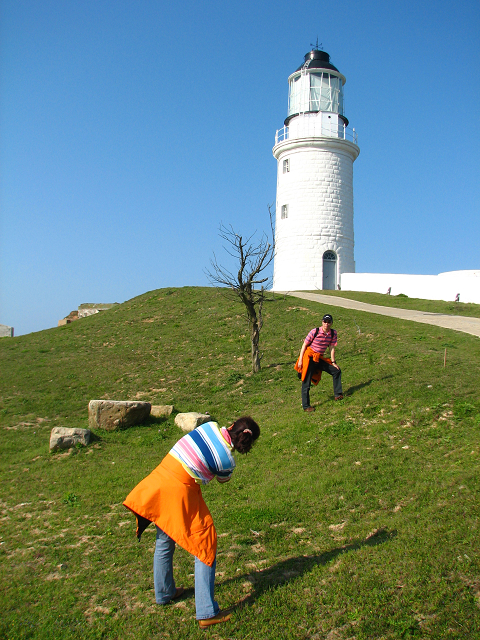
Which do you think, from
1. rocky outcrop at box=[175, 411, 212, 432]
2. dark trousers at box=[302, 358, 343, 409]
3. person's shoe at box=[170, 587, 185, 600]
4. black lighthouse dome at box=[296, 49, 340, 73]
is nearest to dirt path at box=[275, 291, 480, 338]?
dark trousers at box=[302, 358, 343, 409]

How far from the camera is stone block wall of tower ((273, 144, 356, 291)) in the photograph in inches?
1304

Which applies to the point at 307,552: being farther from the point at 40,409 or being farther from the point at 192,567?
the point at 40,409

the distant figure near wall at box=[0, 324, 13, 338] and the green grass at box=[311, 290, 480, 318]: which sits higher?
the green grass at box=[311, 290, 480, 318]

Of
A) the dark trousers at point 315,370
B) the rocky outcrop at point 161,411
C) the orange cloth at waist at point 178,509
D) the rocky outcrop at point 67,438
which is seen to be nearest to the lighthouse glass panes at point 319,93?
the rocky outcrop at point 161,411

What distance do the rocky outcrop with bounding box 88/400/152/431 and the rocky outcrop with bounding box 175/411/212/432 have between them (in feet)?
3.42

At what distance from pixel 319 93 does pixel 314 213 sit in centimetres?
842

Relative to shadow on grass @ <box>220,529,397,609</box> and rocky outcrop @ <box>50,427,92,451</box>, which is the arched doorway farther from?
shadow on grass @ <box>220,529,397,609</box>

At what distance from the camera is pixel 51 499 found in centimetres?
781

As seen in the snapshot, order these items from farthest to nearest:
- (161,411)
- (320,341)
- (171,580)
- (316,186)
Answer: (316,186) → (161,411) → (320,341) → (171,580)

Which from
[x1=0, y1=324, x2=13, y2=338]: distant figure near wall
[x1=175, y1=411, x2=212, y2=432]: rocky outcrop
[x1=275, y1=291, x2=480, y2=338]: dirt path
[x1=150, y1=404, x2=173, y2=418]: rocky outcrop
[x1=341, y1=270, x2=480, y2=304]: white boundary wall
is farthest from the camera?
[x1=0, y1=324, x2=13, y2=338]: distant figure near wall

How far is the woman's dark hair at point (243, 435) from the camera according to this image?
446 centimetres

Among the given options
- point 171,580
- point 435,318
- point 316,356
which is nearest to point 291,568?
point 171,580

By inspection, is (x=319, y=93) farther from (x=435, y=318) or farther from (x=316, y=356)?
(x=316, y=356)

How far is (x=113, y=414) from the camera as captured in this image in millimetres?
11570
